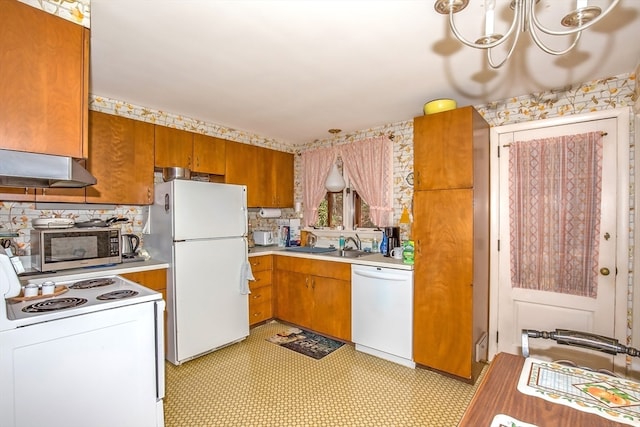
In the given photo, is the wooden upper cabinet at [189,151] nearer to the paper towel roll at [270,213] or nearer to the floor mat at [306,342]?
the paper towel roll at [270,213]

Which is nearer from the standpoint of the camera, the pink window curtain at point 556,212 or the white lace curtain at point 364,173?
the pink window curtain at point 556,212

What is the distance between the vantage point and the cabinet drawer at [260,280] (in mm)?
3484

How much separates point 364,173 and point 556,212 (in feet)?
→ 6.07

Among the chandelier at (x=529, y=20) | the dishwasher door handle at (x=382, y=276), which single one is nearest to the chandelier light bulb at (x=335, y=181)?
the dishwasher door handle at (x=382, y=276)

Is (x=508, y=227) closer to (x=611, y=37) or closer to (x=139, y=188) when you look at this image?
(x=611, y=37)

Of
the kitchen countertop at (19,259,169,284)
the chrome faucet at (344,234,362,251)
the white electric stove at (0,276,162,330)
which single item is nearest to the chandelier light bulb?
the chrome faucet at (344,234,362,251)

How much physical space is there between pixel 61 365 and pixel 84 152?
3.28ft

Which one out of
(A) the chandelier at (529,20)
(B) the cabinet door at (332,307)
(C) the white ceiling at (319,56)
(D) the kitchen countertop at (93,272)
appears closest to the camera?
(A) the chandelier at (529,20)

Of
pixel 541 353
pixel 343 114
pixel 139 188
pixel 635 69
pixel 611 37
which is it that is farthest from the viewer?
pixel 343 114

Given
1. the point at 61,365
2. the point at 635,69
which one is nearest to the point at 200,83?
the point at 61,365

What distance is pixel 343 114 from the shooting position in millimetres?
3145

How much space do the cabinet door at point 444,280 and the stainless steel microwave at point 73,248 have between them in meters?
2.61

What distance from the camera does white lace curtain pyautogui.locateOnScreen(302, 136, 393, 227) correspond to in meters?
3.44

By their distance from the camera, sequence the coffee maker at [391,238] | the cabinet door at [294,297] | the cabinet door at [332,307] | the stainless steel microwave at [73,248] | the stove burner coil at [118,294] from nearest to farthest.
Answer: the stove burner coil at [118,294], the stainless steel microwave at [73,248], the cabinet door at [332,307], the coffee maker at [391,238], the cabinet door at [294,297]
